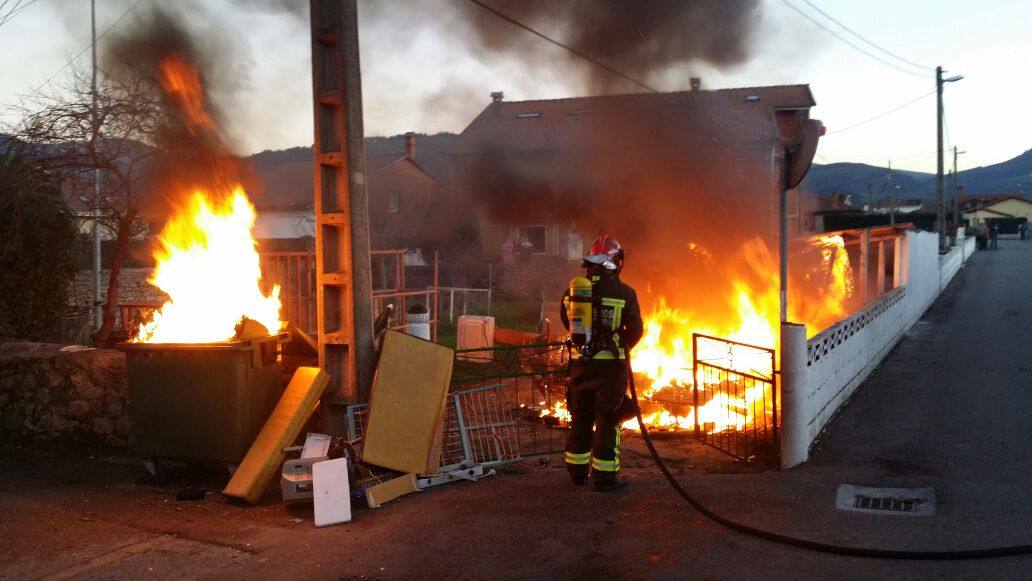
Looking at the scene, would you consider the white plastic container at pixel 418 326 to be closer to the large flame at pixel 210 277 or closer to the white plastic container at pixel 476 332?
the white plastic container at pixel 476 332

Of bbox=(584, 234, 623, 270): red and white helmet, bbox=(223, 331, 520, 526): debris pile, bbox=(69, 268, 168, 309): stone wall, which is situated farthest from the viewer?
bbox=(69, 268, 168, 309): stone wall

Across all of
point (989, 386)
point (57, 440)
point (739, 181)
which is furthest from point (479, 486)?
point (739, 181)

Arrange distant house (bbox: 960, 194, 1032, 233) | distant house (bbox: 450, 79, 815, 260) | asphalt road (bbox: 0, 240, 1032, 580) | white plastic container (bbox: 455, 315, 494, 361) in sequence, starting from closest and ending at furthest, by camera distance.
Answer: asphalt road (bbox: 0, 240, 1032, 580) < white plastic container (bbox: 455, 315, 494, 361) < distant house (bbox: 450, 79, 815, 260) < distant house (bbox: 960, 194, 1032, 233)

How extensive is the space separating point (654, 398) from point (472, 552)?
417 cm

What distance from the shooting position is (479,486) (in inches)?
225

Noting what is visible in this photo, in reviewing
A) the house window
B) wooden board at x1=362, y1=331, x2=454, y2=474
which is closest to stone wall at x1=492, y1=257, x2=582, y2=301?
the house window

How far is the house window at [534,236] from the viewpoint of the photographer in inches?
769

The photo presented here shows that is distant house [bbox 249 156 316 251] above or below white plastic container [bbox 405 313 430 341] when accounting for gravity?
above

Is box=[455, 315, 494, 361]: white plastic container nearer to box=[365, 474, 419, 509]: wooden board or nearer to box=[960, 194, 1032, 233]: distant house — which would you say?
box=[365, 474, 419, 509]: wooden board

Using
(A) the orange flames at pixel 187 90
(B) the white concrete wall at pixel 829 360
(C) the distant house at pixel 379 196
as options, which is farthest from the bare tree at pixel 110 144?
(C) the distant house at pixel 379 196

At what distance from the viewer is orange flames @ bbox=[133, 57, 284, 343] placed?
6.58 m

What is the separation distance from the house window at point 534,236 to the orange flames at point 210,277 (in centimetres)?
1255

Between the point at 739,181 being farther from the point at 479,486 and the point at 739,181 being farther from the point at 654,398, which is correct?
the point at 479,486

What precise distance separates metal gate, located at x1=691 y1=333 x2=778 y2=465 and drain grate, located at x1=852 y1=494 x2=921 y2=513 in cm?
105
